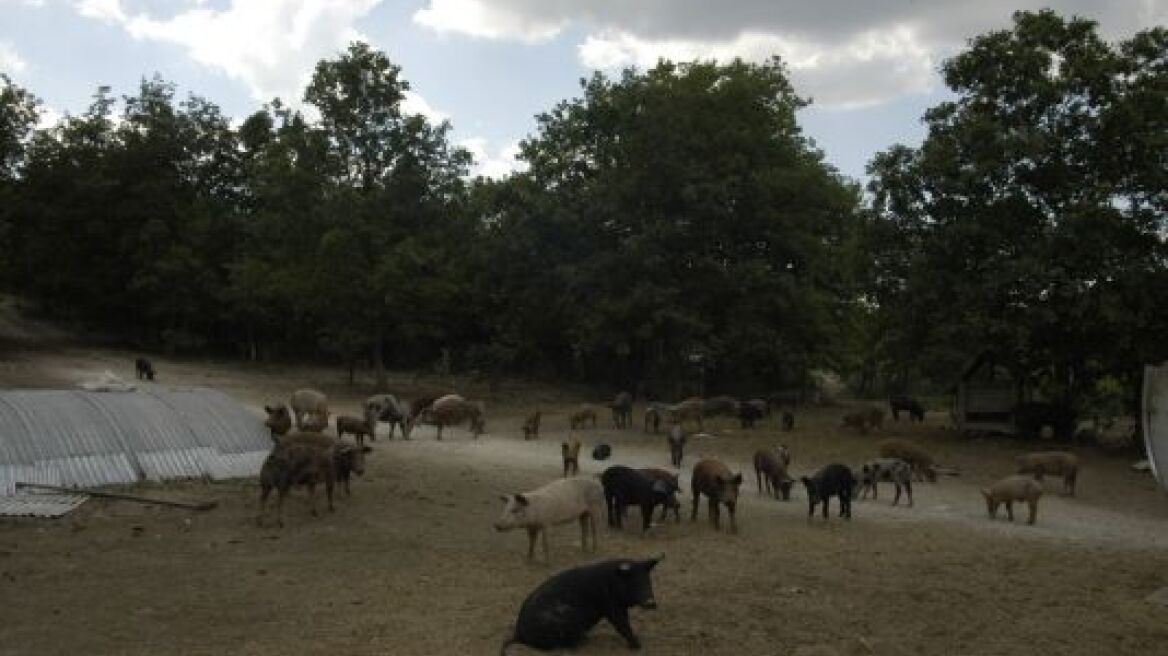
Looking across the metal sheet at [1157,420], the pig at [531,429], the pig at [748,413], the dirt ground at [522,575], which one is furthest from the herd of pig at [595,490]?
the pig at [748,413]

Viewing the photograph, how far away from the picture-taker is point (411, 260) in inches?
1417

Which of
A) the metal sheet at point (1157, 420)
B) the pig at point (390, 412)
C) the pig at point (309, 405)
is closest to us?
the metal sheet at point (1157, 420)

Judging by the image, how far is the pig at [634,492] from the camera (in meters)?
15.7

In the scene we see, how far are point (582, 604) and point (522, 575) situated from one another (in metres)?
3.07

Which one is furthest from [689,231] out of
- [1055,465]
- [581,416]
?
[1055,465]

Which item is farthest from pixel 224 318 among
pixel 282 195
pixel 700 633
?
pixel 700 633

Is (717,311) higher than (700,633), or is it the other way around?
(717,311)

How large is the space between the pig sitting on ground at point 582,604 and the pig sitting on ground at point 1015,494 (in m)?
10.1

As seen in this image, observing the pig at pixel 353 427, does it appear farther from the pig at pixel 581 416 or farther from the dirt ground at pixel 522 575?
the pig at pixel 581 416

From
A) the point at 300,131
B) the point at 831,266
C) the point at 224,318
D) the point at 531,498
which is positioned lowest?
the point at 531,498

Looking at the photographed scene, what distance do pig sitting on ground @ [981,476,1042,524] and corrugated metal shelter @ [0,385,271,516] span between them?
14288mm

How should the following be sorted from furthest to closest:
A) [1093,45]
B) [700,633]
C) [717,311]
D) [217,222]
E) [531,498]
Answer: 1. [217,222]
2. [717,311]
3. [1093,45]
4. [531,498]
5. [700,633]

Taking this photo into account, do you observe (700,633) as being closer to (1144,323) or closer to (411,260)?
(1144,323)

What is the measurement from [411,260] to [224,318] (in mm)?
16476
